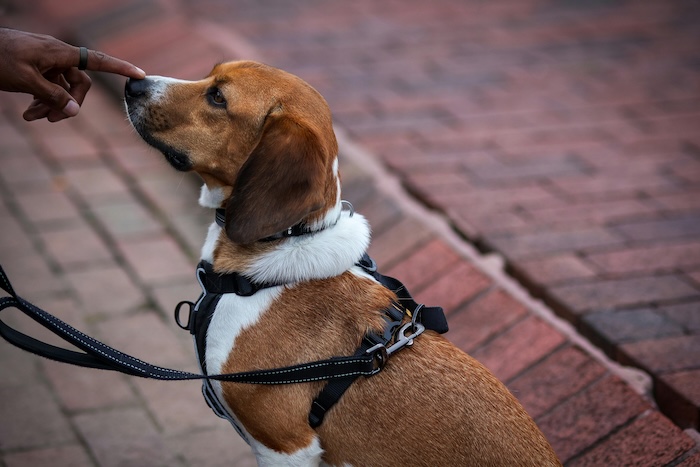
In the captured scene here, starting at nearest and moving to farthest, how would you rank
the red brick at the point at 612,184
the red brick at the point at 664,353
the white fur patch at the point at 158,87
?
1. the white fur patch at the point at 158,87
2. the red brick at the point at 664,353
3. the red brick at the point at 612,184

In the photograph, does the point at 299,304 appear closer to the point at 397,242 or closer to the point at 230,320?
the point at 230,320

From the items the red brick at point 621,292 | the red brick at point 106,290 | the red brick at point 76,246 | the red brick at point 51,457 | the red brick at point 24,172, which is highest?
the red brick at point 621,292

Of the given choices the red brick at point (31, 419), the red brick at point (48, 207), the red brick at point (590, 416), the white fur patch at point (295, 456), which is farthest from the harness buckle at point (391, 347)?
the red brick at point (48, 207)

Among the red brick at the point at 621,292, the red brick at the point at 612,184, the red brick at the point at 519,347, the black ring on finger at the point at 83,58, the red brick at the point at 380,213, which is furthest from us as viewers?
the red brick at the point at 612,184

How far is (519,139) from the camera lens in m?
5.23

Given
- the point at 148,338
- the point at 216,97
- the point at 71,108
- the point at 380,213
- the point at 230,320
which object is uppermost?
the point at 216,97

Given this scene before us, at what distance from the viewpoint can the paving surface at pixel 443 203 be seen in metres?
3.27

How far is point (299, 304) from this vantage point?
2547mm

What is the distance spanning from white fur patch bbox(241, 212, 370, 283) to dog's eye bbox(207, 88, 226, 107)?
509 millimetres

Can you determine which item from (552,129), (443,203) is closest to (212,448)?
(443,203)

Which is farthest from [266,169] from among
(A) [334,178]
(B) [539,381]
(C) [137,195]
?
(C) [137,195]

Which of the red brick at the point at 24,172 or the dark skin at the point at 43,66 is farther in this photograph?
the red brick at the point at 24,172

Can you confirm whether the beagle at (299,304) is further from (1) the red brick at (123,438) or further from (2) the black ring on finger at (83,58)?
(1) the red brick at (123,438)

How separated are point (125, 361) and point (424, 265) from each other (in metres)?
1.73
